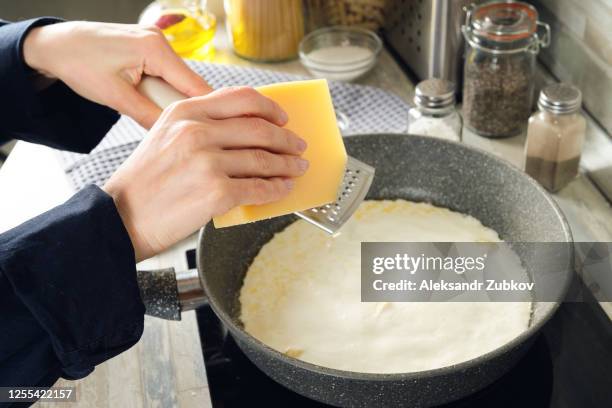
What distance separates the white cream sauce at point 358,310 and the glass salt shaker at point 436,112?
133 millimetres

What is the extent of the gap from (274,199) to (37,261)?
0.79ft

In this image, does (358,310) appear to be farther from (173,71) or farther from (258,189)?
(173,71)

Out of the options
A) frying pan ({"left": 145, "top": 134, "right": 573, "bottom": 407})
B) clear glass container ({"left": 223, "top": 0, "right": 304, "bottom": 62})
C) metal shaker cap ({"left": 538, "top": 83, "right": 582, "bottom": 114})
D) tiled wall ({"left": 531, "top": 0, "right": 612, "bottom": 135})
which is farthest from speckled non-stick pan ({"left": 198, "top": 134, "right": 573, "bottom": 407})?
clear glass container ({"left": 223, "top": 0, "right": 304, "bottom": 62})

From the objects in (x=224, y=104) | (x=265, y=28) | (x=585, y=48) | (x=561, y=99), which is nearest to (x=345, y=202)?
(x=224, y=104)

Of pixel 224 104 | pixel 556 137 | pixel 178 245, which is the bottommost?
pixel 178 245

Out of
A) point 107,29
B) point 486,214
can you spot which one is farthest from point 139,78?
point 486,214

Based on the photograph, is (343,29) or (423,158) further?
(343,29)

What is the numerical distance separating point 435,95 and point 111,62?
469mm

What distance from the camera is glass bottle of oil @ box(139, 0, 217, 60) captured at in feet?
4.75

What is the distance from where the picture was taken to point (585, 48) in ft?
3.79

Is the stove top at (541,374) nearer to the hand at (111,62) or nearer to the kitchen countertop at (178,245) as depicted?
the kitchen countertop at (178,245)

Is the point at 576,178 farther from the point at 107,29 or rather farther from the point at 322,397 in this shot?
the point at 107,29

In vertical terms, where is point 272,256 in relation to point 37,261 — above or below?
below

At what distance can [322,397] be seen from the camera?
0.81 metres
